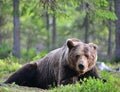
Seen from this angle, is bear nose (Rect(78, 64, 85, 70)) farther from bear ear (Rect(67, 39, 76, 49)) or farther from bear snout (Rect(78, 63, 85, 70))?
bear ear (Rect(67, 39, 76, 49))

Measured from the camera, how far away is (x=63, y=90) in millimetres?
6695

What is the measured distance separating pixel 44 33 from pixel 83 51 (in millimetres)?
21781

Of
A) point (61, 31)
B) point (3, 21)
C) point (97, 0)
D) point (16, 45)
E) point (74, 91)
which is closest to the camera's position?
point (74, 91)

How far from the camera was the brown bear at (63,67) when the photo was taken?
7959 mm

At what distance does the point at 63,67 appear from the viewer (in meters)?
8.38

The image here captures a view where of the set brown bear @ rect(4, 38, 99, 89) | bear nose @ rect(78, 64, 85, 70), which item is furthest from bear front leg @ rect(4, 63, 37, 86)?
bear nose @ rect(78, 64, 85, 70)

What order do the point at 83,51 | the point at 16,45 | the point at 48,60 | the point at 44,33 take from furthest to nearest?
the point at 44,33 < the point at 16,45 < the point at 48,60 < the point at 83,51

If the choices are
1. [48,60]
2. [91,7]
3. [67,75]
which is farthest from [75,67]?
[91,7]

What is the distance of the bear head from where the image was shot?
25.7ft

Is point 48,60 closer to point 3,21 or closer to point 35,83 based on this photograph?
point 35,83

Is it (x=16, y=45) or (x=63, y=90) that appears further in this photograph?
(x=16, y=45)

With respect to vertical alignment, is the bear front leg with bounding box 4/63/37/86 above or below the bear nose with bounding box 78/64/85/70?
below

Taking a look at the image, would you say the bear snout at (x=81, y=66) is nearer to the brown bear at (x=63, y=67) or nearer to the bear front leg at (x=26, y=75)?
the brown bear at (x=63, y=67)

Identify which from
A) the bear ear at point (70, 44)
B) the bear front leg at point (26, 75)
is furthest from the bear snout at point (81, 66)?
the bear front leg at point (26, 75)
